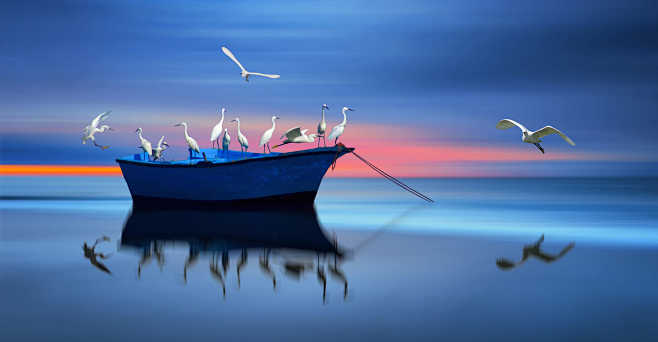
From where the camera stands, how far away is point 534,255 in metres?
13.2

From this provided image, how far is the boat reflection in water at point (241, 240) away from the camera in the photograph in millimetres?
10977

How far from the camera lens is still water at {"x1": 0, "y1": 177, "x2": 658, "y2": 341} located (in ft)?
22.0

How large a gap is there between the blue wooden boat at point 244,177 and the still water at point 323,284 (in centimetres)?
609

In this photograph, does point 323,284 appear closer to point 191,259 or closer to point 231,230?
point 191,259

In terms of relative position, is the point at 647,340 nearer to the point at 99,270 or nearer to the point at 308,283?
the point at 308,283

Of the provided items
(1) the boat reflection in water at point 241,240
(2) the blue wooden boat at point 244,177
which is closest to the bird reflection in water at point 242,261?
(1) the boat reflection in water at point 241,240

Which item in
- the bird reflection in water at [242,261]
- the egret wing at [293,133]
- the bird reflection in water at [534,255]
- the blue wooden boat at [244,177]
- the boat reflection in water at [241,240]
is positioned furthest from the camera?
the blue wooden boat at [244,177]

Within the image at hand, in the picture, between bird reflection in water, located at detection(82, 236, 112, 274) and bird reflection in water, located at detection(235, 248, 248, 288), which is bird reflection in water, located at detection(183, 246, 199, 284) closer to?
bird reflection in water, located at detection(235, 248, 248, 288)

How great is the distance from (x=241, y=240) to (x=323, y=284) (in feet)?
21.2

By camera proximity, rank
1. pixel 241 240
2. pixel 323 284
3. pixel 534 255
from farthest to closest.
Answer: pixel 241 240 < pixel 534 255 < pixel 323 284

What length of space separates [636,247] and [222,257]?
11.1m

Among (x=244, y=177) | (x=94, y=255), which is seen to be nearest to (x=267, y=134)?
(x=244, y=177)

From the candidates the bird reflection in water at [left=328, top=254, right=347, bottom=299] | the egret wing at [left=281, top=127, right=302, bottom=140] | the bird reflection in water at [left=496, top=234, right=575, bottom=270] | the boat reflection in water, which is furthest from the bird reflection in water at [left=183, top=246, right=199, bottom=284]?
the egret wing at [left=281, top=127, right=302, bottom=140]

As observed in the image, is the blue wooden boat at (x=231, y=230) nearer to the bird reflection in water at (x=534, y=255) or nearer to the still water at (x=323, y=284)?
the still water at (x=323, y=284)
